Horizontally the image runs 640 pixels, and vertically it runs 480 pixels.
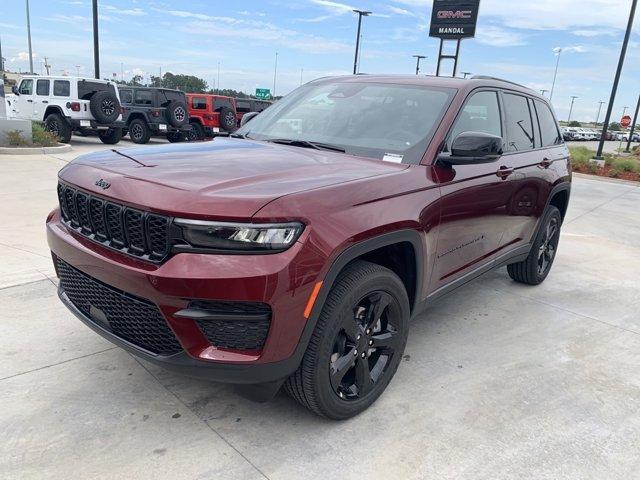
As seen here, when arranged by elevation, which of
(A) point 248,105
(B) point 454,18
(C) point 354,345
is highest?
(B) point 454,18

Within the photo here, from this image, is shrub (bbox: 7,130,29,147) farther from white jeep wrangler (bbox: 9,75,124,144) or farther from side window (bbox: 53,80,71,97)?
side window (bbox: 53,80,71,97)

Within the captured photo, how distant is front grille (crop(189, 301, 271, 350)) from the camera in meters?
2.18

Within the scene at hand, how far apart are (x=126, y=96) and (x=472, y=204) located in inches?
637

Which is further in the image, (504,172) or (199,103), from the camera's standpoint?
(199,103)

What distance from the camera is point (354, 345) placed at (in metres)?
2.71

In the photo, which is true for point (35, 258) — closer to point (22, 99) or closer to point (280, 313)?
point (280, 313)

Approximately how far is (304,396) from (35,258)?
3586 mm

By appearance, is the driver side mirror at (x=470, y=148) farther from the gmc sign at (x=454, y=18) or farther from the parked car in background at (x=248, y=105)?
the gmc sign at (x=454, y=18)

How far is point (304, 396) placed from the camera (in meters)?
2.56

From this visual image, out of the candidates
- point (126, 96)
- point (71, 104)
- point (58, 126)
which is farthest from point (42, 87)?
point (126, 96)

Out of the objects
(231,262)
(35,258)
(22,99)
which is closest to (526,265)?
(231,262)

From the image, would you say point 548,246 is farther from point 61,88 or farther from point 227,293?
point 61,88

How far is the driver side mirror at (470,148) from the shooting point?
3.01m

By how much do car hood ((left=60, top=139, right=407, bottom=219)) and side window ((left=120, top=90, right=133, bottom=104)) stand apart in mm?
15200
